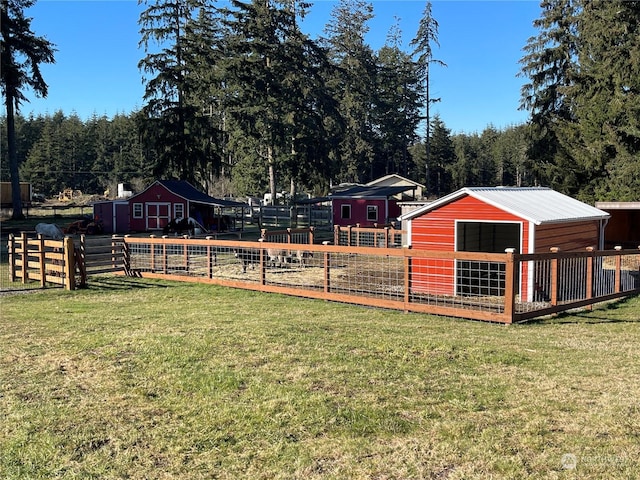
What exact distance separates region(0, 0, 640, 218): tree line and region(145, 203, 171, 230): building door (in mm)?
6823

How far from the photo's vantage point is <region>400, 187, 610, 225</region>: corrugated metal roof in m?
12.5

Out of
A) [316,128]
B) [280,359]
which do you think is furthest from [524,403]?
[316,128]

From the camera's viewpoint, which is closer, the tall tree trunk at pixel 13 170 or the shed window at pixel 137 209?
the shed window at pixel 137 209

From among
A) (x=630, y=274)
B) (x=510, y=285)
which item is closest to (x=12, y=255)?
(x=510, y=285)

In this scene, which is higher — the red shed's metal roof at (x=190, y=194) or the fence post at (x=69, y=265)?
the red shed's metal roof at (x=190, y=194)

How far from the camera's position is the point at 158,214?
3550cm

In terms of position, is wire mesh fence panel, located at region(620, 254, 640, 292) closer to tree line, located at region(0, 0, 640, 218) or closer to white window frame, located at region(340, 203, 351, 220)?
tree line, located at region(0, 0, 640, 218)

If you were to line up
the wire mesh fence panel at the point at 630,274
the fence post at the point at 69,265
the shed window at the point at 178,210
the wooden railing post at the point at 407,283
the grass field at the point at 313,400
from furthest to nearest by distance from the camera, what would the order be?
the shed window at the point at 178,210
the wire mesh fence panel at the point at 630,274
the fence post at the point at 69,265
the wooden railing post at the point at 407,283
the grass field at the point at 313,400

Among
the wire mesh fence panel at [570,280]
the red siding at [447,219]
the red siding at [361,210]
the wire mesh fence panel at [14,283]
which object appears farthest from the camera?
the red siding at [361,210]

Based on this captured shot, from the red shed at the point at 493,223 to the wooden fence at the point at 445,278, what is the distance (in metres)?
0.08

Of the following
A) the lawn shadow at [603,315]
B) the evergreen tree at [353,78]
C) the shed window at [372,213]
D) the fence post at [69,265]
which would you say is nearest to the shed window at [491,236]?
the lawn shadow at [603,315]

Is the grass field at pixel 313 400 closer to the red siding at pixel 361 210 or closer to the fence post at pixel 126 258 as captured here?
the fence post at pixel 126 258

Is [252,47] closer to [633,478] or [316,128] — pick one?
[316,128]

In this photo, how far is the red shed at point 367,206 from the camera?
122ft
